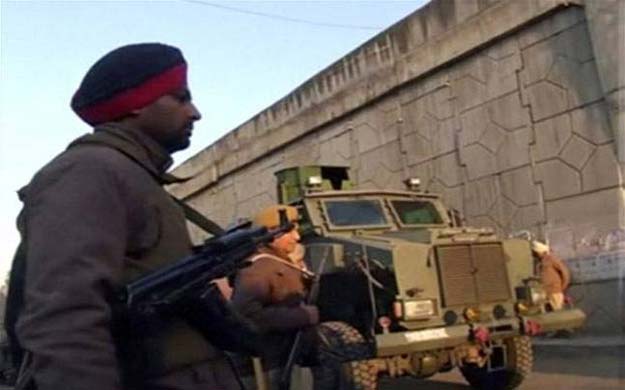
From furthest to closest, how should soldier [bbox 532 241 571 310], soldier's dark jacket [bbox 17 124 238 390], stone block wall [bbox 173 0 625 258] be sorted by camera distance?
stone block wall [bbox 173 0 625 258]
soldier [bbox 532 241 571 310]
soldier's dark jacket [bbox 17 124 238 390]

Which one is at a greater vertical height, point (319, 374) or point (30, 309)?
point (30, 309)

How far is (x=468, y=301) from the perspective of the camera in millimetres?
6191

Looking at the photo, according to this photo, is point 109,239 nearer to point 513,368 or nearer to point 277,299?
point 277,299

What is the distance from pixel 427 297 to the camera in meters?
6.03

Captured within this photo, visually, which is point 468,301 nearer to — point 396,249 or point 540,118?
point 396,249

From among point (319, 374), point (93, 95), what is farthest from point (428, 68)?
point (93, 95)

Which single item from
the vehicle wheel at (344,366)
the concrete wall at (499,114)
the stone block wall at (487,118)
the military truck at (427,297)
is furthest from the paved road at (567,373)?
the vehicle wheel at (344,366)

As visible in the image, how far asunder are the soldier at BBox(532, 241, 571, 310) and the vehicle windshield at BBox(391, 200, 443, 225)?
991 millimetres

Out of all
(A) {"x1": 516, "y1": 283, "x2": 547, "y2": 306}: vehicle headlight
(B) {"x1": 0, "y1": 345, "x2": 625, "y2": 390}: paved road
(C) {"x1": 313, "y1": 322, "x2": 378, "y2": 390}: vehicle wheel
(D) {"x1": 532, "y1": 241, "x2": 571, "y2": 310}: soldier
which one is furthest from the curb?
(C) {"x1": 313, "y1": 322, "x2": 378, "y2": 390}: vehicle wheel

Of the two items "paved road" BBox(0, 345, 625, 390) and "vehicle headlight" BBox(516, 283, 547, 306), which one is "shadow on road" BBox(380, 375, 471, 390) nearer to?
"paved road" BBox(0, 345, 625, 390)

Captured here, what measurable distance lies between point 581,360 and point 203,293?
695 cm

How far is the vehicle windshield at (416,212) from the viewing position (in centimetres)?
736

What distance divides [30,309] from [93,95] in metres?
0.49

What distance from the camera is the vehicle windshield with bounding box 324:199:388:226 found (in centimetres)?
695
